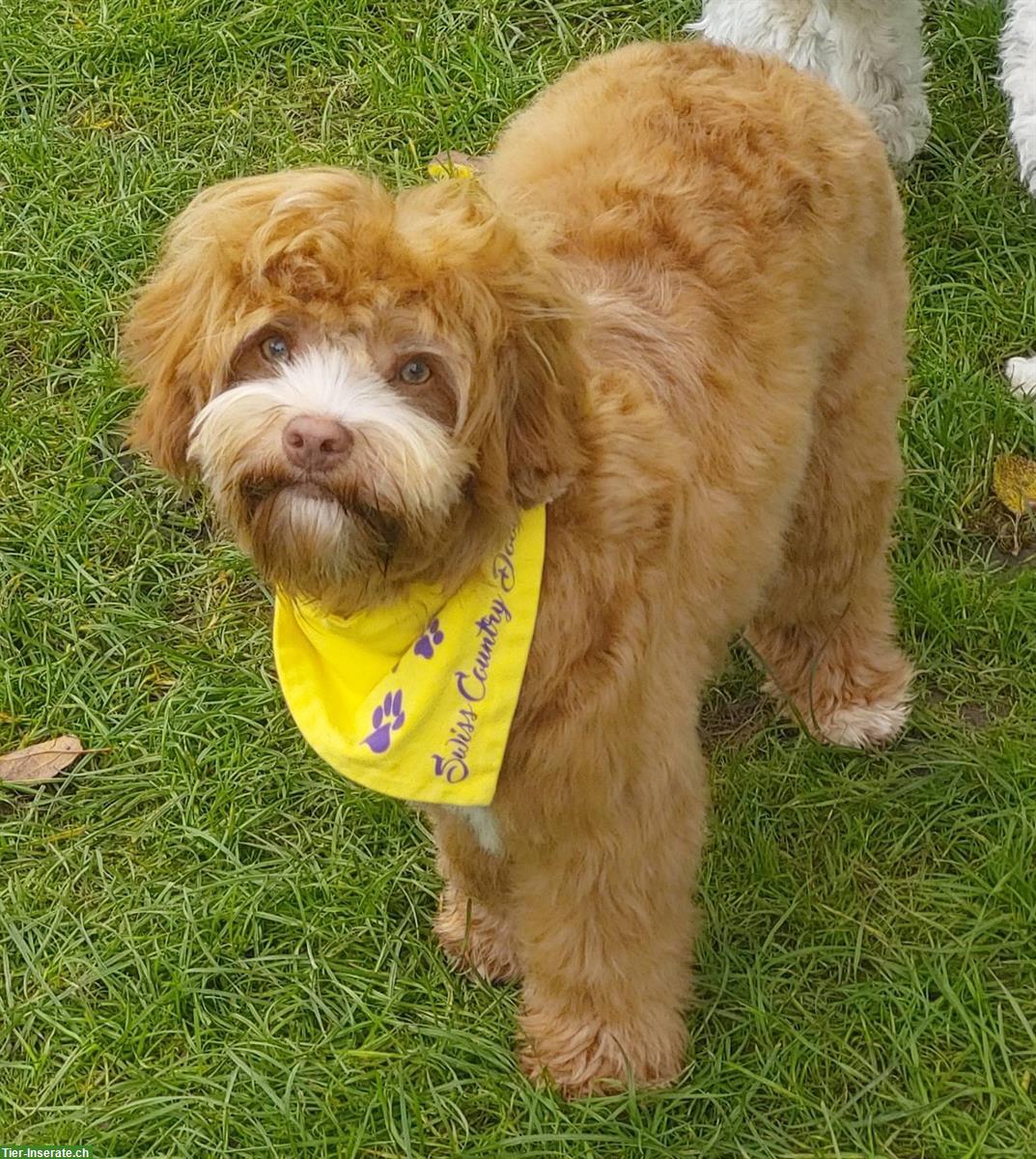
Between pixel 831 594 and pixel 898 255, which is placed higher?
pixel 898 255

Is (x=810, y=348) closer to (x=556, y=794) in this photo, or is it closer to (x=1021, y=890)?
(x=556, y=794)

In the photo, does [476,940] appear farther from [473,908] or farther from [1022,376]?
[1022,376]

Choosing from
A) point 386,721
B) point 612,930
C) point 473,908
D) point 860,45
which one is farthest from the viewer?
point 860,45

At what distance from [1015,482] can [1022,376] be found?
0.39m

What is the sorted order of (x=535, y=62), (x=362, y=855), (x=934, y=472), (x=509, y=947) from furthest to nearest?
(x=535, y=62), (x=934, y=472), (x=362, y=855), (x=509, y=947)

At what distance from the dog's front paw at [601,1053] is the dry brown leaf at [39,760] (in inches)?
55.5

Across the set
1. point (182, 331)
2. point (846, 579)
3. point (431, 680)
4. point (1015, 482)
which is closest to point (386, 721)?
point (431, 680)

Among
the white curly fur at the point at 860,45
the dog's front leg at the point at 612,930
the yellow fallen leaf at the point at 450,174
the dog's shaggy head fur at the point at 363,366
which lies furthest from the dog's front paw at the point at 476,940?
the white curly fur at the point at 860,45

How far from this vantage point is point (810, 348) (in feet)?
9.82

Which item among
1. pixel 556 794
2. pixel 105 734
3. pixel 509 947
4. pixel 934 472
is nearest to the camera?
pixel 556 794

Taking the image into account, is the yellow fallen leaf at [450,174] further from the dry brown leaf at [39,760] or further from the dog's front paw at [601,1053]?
the dry brown leaf at [39,760]

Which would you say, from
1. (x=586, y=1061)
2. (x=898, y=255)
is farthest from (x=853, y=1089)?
(x=898, y=255)

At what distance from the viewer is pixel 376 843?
362cm

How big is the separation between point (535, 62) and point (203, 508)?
2.00 meters
